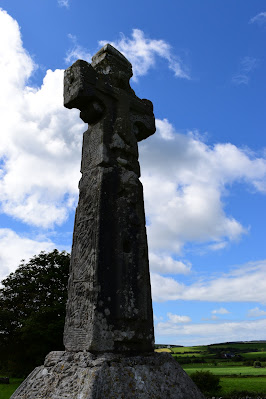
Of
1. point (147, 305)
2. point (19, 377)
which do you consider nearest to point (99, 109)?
point (147, 305)

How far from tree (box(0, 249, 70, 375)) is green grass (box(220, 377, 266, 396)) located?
37.2 feet

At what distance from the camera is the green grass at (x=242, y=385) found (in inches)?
906

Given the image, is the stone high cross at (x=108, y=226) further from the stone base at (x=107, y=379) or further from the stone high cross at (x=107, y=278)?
the stone base at (x=107, y=379)

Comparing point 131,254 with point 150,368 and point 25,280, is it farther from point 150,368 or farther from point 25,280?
point 25,280

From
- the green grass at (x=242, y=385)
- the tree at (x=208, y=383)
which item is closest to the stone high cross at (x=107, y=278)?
the tree at (x=208, y=383)

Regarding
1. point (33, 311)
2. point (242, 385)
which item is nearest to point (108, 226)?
point (33, 311)

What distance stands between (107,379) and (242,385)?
24.8 m

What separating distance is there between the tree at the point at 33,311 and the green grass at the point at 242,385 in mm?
11346

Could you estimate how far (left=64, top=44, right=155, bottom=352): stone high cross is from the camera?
4477mm

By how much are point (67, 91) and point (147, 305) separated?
3460mm

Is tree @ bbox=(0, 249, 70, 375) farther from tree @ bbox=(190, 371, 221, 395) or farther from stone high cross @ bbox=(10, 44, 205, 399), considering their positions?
stone high cross @ bbox=(10, 44, 205, 399)

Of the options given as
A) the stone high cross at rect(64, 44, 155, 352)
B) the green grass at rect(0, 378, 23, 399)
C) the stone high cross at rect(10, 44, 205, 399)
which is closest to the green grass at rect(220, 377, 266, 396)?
the green grass at rect(0, 378, 23, 399)

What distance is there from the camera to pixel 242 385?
24.7 metres

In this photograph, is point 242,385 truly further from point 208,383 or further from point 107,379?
point 107,379
